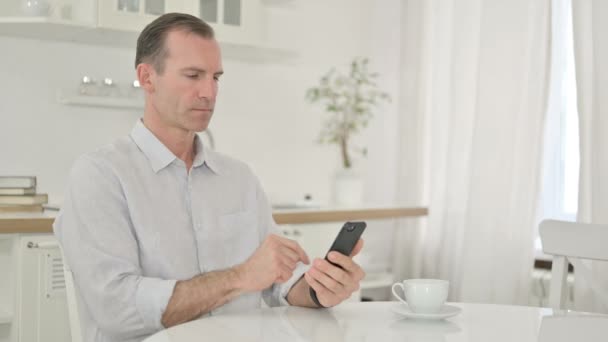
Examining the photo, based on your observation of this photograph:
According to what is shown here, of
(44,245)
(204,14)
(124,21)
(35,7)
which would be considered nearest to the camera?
(44,245)

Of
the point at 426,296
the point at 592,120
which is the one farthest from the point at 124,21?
the point at 426,296

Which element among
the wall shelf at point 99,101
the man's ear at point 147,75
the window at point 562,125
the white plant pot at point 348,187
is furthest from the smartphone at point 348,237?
the white plant pot at point 348,187

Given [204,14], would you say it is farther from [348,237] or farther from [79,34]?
[348,237]

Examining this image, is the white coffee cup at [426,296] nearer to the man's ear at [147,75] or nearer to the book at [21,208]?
the man's ear at [147,75]

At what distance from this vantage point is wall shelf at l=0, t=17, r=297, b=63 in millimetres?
3059

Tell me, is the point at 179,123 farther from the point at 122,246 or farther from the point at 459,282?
the point at 459,282

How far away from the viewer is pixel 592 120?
321 cm

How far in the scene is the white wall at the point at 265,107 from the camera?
131 inches

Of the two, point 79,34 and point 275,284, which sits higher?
point 79,34

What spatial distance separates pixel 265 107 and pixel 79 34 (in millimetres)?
1069

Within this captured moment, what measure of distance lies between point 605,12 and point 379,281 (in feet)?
5.21

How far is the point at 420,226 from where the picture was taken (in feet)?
13.4

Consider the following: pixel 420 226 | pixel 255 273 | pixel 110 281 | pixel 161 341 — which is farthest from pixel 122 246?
pixel 420 226

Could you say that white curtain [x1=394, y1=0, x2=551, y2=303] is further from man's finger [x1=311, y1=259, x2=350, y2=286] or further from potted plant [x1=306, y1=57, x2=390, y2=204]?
man's finger [x1=311, y1=259, x2=350, y2=286]
